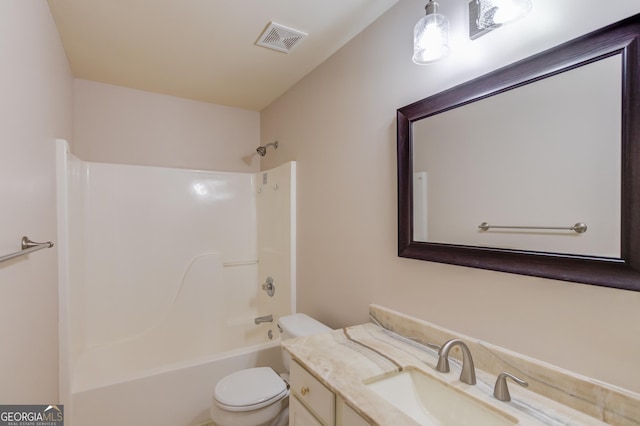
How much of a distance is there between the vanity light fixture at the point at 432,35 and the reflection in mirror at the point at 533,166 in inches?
9.0

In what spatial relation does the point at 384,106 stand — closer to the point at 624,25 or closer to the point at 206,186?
the point at 624,25

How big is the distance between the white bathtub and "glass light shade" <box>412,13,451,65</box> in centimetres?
207

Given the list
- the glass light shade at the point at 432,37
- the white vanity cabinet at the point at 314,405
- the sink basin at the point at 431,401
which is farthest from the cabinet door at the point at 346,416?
the glass light shade at the point at 432,37

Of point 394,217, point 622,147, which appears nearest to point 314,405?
point 394,217

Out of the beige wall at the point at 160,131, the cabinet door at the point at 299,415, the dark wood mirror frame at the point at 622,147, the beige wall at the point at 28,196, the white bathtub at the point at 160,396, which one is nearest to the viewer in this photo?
the dark wood mirror frame at the point at 622,147

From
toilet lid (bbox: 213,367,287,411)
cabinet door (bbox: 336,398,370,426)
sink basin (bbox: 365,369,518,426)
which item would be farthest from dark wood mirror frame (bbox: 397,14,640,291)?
toilet lid (bbox: 213,367,287,411)

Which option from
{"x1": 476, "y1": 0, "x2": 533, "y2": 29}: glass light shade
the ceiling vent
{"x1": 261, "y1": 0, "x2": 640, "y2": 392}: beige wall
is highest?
the ceiling vent

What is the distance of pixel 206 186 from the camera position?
2.79 m

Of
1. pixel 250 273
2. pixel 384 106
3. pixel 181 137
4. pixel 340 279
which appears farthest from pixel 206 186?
pixel 384 106

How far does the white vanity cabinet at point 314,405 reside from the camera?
94 centimetres

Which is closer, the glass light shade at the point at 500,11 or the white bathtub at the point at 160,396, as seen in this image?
the glass light shade at the point at 500,11

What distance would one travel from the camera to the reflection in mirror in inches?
32.2

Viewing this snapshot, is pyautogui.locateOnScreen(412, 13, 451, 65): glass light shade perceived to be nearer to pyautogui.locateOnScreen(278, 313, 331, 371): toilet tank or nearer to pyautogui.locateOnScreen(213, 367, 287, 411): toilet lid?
pyautogui.locateOnScreen(278, 313, 331, 371): toilet tank

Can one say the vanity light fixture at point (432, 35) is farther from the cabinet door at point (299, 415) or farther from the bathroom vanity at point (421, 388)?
the cabinet door at point (299, 415)
